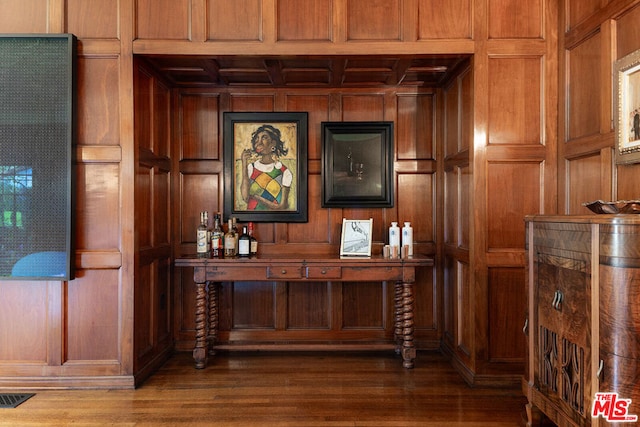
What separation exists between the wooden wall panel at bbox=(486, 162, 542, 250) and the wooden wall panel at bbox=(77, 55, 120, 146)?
2809 mm

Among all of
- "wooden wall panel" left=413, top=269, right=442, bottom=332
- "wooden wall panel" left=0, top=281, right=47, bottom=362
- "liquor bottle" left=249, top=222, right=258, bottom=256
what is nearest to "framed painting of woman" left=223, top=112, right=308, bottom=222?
"liquor bottle" left=249, top=222, right=258, bottom=256

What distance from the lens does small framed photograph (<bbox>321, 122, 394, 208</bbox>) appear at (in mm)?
4082

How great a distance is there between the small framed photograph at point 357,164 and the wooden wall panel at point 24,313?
2383 mm

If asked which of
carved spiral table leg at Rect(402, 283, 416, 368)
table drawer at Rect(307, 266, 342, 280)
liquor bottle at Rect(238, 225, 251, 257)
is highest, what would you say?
liquor bottle at Rect(238, 225, 251, 257)

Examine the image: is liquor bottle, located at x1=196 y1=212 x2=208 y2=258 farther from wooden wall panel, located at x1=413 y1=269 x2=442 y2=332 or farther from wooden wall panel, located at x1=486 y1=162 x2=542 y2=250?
wooden wall panel, located at x1=486 y1=162 x2=542 y2=250

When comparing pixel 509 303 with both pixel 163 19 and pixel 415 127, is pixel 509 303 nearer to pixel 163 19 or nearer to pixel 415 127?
pixel 415 127

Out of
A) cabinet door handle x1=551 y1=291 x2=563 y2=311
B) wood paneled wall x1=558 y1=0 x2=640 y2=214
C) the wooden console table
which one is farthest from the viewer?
the wooden console table

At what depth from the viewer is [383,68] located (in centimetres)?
357

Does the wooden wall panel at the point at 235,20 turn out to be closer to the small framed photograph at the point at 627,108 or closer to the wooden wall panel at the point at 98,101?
the wooden wall panel at the point at 98,101

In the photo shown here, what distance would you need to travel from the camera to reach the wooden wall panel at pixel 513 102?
10.6 feet

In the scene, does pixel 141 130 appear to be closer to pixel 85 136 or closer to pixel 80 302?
pixel 85 136

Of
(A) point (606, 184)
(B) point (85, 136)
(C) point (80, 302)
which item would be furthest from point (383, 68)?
(C) point (80, 302)

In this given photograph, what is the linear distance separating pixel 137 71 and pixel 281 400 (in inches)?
104

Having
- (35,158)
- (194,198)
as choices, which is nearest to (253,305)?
(194,198)
